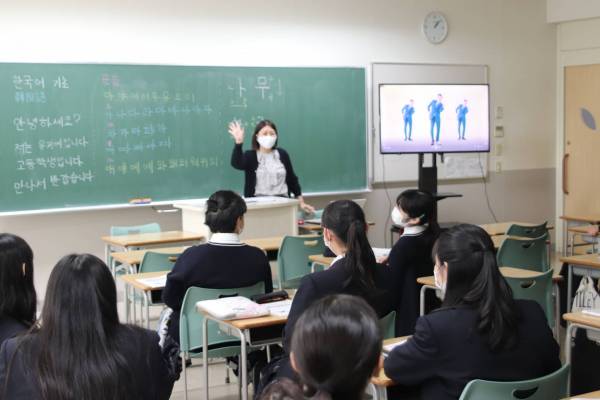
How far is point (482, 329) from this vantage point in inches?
93.2

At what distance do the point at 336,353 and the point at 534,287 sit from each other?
2.99m

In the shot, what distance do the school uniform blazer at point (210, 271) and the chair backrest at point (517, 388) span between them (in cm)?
174

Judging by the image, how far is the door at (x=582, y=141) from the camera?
28.8 ft

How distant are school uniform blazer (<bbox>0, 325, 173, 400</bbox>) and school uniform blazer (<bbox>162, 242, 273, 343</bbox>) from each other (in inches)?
62.4

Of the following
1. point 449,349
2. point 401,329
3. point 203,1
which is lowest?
point 401,329

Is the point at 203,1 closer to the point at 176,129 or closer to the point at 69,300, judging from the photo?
the point at 176,129

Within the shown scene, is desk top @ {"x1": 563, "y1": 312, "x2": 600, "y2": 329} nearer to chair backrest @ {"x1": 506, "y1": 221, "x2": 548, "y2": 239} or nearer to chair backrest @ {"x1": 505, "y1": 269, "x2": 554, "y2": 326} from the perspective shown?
chair backrest @ {"x1": 505, "y1": 269, "x2": 554, "y2": 326}

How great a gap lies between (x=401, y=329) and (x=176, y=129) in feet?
12.0

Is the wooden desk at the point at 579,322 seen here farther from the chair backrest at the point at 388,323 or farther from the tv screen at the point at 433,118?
the tv screen at the point at 433,118

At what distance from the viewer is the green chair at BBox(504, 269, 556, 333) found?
13.5ft

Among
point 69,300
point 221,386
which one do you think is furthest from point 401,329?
point 69,300

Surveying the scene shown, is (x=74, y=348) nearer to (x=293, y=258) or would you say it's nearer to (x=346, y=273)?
(x=346, y=273)

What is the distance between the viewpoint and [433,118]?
7.70 metres

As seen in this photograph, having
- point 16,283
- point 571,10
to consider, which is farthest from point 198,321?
point 571,10
